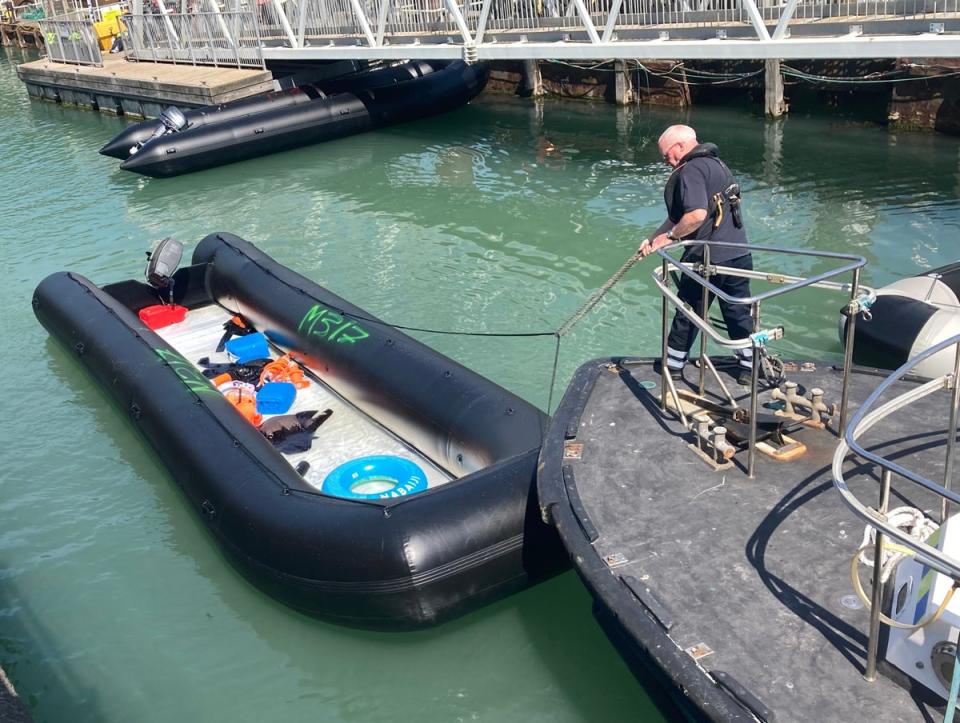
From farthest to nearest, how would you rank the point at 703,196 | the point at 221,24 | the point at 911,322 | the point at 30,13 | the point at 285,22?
the point at 30,13 → the point at 221,24 → the point at 285,22 → the point at 911,322 → the point at 703,196

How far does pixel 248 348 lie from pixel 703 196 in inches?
185

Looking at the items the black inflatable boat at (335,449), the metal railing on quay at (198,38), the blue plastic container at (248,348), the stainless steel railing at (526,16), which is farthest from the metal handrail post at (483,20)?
the blue plastic container at (248,348)

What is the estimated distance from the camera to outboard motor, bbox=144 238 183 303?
31.2 ft

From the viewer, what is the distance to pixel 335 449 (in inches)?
282

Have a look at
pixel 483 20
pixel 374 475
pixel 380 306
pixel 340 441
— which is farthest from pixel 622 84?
pixel 374 475

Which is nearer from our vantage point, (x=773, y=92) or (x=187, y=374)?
(x=187, y=374)

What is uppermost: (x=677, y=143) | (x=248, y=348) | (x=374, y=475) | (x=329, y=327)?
(x=677, y=143)

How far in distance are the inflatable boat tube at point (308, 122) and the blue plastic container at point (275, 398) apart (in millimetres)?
9767

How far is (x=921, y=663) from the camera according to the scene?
3.30m

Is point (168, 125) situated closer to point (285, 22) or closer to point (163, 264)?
point (285, 22)

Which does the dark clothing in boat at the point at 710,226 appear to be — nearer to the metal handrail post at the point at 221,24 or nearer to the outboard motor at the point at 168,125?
the outboard motor at the point at 168,125

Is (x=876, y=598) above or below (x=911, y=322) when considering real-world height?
above

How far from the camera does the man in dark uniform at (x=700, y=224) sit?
18.0 ft

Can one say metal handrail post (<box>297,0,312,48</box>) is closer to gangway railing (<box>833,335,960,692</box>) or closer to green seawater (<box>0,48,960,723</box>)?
green seawater (<box>0,48,960,723</box>)
